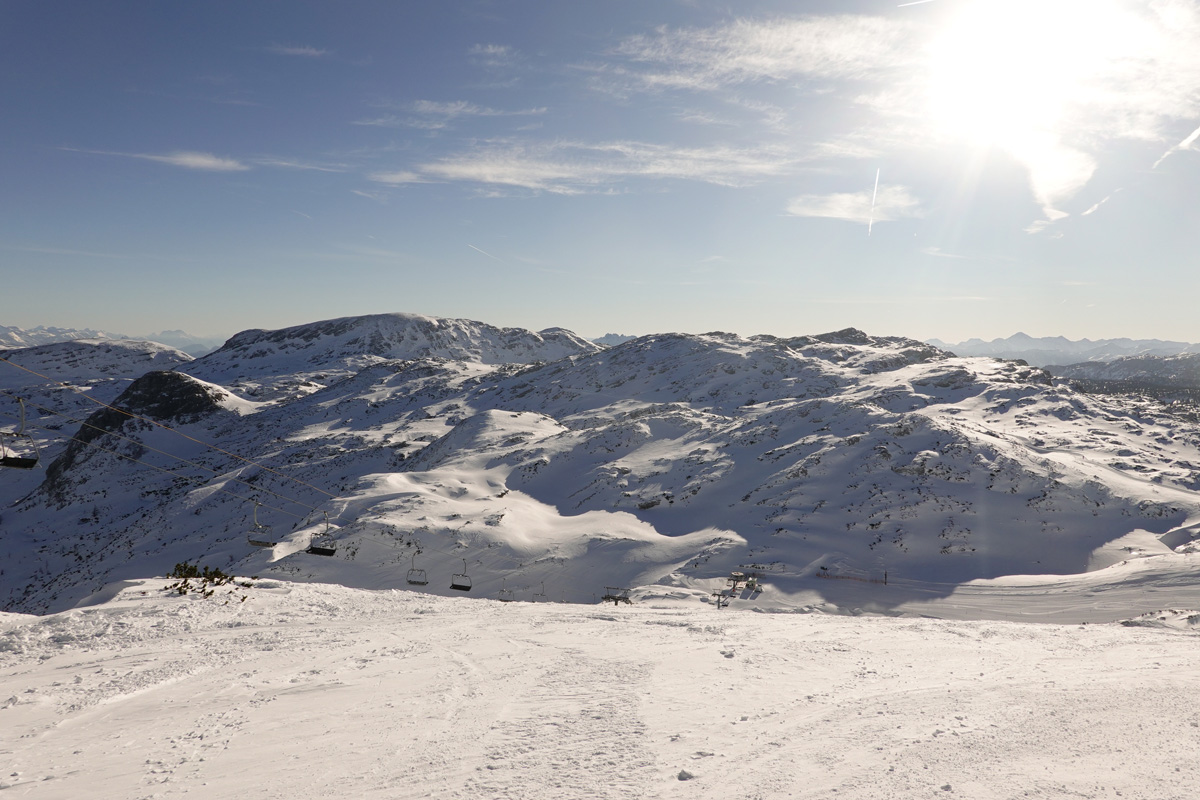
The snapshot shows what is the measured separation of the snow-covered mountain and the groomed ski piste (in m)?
20.7

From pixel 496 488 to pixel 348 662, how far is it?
4905 cm

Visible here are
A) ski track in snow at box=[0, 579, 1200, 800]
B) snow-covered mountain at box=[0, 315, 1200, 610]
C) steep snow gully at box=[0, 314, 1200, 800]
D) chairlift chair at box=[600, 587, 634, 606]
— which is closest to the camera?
ski track in snow at box=[0, 579, 1200, 800]

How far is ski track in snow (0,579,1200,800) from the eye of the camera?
30.5 feet

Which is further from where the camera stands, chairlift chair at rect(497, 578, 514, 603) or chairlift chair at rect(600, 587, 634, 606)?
chairlift chair at rect(497, 578, 514, 603)

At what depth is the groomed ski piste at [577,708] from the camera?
366 inches

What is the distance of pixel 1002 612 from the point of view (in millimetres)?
34031

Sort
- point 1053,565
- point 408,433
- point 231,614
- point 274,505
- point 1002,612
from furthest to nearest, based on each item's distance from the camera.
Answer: point 408,433
point 274,505
point 1053,565
point 1002,612
point 231,614

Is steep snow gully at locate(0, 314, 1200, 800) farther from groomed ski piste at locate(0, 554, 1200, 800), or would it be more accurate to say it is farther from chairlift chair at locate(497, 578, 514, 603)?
chairlift chair at locate(497, 578, 514, 603)

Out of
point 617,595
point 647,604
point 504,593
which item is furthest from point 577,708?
point 504,593

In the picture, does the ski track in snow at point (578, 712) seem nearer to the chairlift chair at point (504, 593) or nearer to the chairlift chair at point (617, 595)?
the chairlift chair at point (617, 595)

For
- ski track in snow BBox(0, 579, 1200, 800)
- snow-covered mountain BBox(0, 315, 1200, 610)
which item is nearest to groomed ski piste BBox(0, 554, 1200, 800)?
ski track in snow BBox(0, 579, 1200, 800)

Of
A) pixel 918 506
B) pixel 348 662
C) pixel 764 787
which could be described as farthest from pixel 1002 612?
pixel 348 662

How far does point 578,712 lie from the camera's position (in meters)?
12.2

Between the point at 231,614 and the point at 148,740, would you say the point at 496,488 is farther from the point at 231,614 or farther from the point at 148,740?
the point at 148,740
